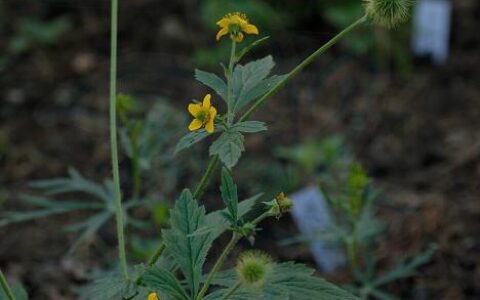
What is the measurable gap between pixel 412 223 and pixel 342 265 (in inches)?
12.6

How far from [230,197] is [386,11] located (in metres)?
0.42

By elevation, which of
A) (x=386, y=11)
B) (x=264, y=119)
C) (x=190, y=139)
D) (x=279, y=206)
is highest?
(x=264, y=119)

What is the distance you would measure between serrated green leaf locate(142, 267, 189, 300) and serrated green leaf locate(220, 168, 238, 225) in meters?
0.15

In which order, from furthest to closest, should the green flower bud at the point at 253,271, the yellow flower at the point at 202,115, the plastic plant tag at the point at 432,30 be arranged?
the plastic plant tag at the point at 432,30, the yellow flower at the point at 202,115, the green flower bud at the point at 253,271

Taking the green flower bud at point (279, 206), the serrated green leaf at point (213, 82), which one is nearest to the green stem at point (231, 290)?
the green flower bud at point (279, 206)

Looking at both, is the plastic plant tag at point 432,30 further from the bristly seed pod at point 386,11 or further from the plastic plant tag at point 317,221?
the bristly seed pod at point 386,11

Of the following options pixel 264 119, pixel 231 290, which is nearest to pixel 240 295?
pixel 231 290

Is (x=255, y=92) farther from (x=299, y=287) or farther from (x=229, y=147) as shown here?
(x=299, y=287)

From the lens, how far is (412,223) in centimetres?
251

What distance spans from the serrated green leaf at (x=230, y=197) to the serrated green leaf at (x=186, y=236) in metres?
0.09

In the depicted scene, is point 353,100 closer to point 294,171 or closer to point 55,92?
point 294,171

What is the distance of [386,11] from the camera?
51.6 inches

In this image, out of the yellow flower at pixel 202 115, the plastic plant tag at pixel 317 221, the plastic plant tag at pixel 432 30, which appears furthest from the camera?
the plastic plant tag at pixel 432 30

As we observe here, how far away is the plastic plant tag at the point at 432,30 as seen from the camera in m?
3.24
